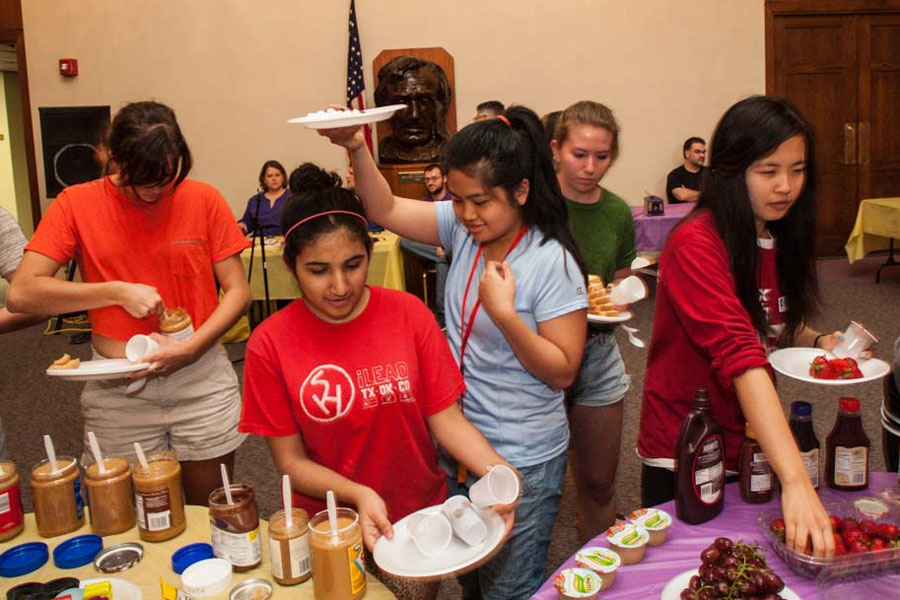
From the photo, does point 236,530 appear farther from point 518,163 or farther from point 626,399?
point 626,399

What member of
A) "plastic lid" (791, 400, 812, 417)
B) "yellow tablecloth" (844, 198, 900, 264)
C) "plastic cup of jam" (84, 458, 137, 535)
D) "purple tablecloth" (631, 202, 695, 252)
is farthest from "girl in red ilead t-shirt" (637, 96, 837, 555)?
"yellow tablecloth" (844, 198, 900, 264)

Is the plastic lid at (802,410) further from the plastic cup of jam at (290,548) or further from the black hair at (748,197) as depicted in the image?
the plastic cup of jam at (290,548)

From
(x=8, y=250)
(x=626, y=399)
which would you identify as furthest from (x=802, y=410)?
(x=626, y=399)

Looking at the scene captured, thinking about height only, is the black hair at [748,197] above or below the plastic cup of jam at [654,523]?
above

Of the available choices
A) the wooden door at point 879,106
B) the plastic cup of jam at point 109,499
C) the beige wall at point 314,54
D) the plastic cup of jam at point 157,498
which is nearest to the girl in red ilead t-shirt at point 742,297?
the plastic cup of jam at point 157,498

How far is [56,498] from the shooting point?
4.93ft

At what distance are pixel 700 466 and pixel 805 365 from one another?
526 millimetres

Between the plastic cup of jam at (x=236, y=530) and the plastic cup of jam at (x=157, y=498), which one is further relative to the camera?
the plastic cup of jam at (x=157, y=498)

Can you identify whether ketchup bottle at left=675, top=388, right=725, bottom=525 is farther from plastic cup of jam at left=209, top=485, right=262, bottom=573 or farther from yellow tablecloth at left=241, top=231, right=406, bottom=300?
yellow tablecloth at left=241, top=231, right=406, bottom=300

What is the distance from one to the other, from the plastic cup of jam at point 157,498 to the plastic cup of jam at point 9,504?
252mm

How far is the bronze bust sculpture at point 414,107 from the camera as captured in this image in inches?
283

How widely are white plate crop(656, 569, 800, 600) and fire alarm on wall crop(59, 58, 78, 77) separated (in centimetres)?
786

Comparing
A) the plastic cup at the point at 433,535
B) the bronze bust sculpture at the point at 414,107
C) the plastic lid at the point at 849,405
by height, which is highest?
the bronze bust sculpture at the point at 414,107

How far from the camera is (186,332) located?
75.9 inches
